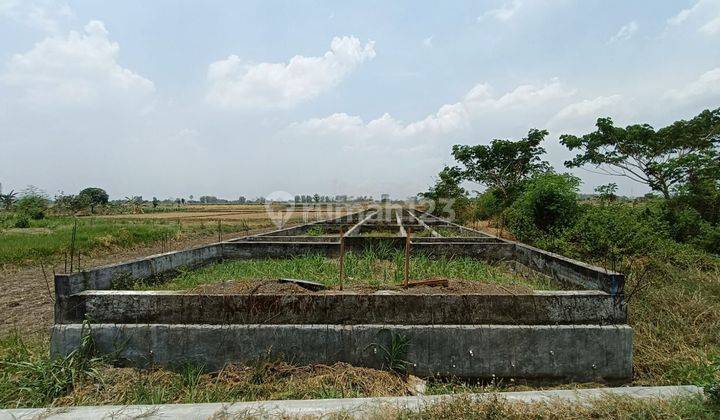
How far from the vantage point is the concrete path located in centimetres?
235

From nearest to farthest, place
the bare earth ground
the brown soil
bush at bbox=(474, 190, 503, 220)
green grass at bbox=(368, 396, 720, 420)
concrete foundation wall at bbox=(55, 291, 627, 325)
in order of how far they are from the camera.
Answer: green grass at bbox=(368, 396, 720, 420) → concrete foundation wall at bbox=(55, 291, 627, 325) → the brown soil → the bare earth ground → bush at bbox=(474, 190, 503, 220)

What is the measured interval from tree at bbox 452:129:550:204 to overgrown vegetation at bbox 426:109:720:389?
522 centimetres

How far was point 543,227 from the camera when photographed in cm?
1039

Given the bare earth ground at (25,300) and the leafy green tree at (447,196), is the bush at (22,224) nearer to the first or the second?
the bare earth ground at (25,300)

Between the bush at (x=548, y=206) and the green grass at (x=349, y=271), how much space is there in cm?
444

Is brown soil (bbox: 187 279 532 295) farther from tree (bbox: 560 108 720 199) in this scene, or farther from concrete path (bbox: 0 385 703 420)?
tree (bbox: 560 108 720 199)

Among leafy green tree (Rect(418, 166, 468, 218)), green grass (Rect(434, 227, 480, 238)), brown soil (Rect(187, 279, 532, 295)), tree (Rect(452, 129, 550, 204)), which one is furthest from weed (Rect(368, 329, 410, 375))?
leafy green tree (Rect(418, 166, 468, 218))

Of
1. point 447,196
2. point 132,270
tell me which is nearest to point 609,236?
point 132,270

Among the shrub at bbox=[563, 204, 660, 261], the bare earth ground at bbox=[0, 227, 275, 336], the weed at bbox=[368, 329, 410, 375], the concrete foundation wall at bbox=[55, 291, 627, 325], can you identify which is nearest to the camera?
the weed at bbox=[368, 329, 410, 375]

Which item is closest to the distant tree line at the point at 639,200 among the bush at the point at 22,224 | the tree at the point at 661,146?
the tree at the point at 661,146

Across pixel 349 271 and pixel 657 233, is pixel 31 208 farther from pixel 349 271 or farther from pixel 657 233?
pixel 657 233

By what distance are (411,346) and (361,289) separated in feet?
2.47

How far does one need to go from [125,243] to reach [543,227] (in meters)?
13.7

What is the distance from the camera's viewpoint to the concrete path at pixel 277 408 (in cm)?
235
